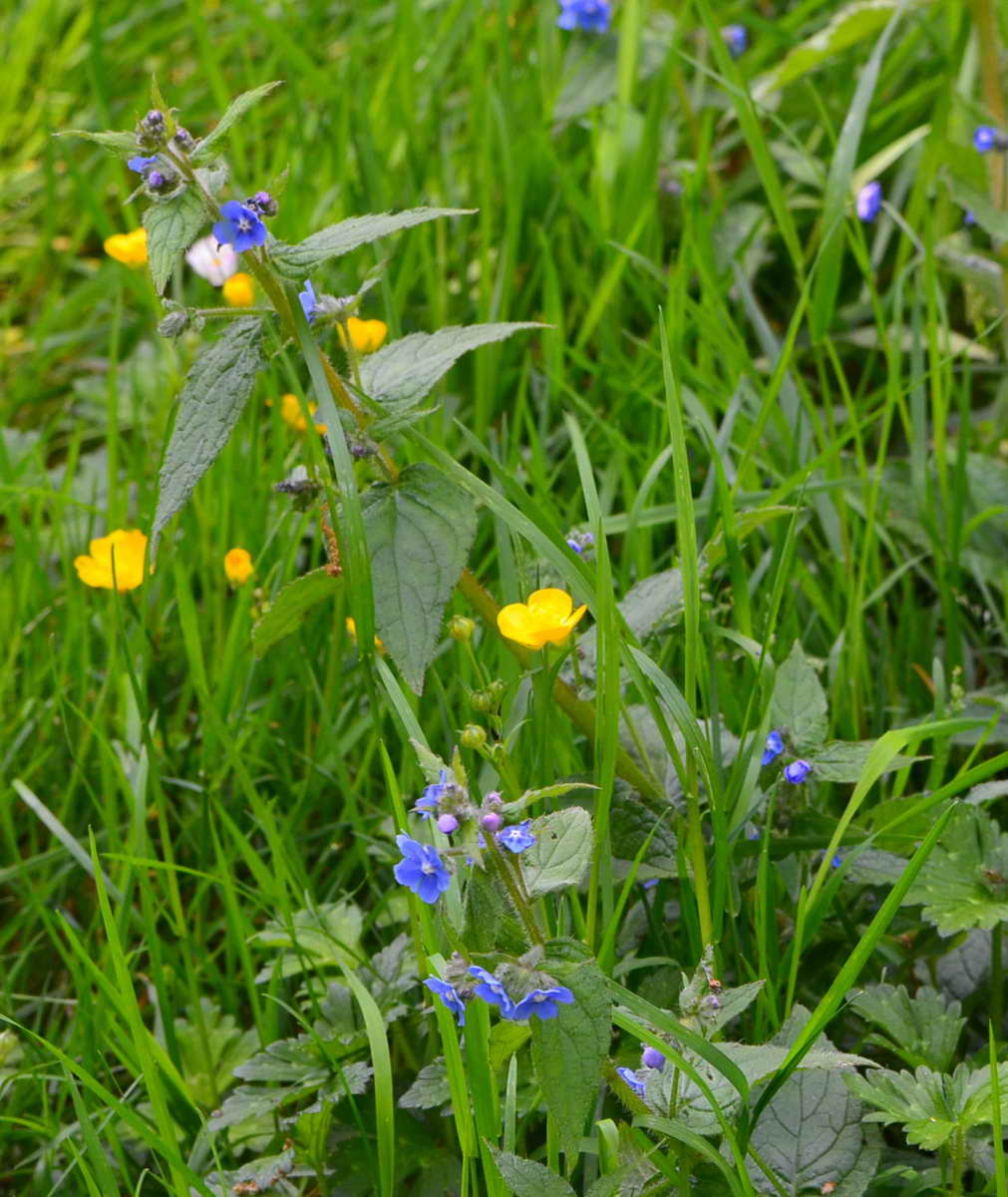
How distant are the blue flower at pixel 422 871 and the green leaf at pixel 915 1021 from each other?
48cm

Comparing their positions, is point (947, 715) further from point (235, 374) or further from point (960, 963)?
point (235, 374)

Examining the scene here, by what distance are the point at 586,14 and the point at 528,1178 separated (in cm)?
233

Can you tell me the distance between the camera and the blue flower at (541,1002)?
111 centimetres

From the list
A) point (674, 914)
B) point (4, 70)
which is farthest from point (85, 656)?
point (4, 70)

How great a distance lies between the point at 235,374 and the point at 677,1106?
0.78 m

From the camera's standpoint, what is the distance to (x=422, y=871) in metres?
1.12

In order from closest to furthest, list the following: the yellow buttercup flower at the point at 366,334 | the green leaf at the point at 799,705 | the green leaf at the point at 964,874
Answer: the green leaf at the point at 964,874, the green leaf at the point at 799,705, the yellow buttercup flower at the point at 366,334

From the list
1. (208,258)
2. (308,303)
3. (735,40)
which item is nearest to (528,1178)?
(308,303)

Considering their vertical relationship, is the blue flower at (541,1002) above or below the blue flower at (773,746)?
above

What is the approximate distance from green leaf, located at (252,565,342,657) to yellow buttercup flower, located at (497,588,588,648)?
20 centimetres

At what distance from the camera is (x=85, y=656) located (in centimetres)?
200

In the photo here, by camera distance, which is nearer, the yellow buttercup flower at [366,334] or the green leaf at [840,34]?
the yellow buttercup flower at [366,334]

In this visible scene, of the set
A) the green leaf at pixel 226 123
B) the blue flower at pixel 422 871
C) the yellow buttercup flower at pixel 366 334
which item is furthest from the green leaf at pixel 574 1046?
the yellow buttercup flower at pixel 366 334

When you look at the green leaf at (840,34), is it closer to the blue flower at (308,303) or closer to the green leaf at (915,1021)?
the blue flower at (308,303)
